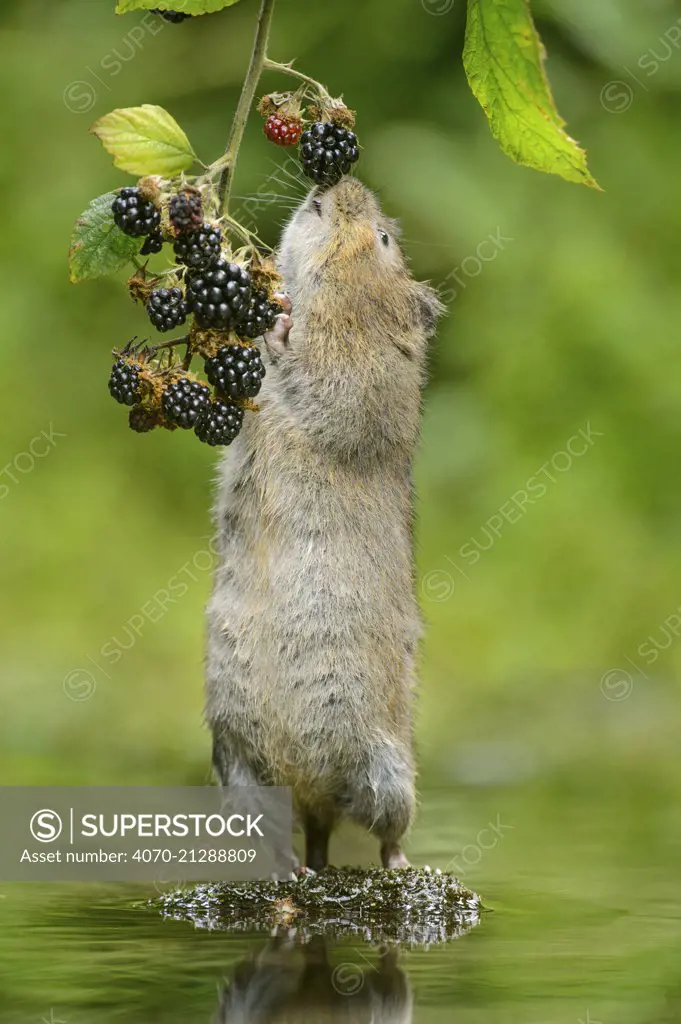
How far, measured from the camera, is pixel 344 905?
13.7 ft

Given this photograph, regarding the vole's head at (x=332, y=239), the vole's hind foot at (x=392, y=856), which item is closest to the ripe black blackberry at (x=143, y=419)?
the vole's head at (x=332, y=239)

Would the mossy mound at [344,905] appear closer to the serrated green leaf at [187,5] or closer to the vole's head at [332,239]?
the vole's head at [332,239]

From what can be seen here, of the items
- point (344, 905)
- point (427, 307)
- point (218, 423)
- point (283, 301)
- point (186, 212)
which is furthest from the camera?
point (427, 307)

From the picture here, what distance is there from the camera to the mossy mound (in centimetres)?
403

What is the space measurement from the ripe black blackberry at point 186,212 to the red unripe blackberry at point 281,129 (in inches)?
15.7

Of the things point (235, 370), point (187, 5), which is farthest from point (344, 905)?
point (187, 5)

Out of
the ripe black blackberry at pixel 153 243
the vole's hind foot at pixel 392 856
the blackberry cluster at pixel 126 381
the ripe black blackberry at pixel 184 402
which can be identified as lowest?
the vole's hind foot at pixel 392 856

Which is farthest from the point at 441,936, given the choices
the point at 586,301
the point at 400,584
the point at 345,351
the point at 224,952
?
the point at 586,301

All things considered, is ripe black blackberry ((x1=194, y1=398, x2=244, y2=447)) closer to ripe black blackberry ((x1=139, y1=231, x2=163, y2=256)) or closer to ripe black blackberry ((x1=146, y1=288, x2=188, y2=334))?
ripe black blackberry ((x1=146, y1=288, x2=188, y2=334))

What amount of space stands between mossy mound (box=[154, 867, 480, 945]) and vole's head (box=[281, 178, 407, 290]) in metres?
1.56

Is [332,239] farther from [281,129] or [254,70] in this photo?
[254,70]

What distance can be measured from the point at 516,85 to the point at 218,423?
104 centimetres

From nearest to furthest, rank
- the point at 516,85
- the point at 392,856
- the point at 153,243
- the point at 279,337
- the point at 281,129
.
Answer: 1. the point at 516,85
2. the point at 153,243
3. the point at 281,129
4. the point at 279,337
5. the point at 392,856

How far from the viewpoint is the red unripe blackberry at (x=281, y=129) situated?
3.61 metres
